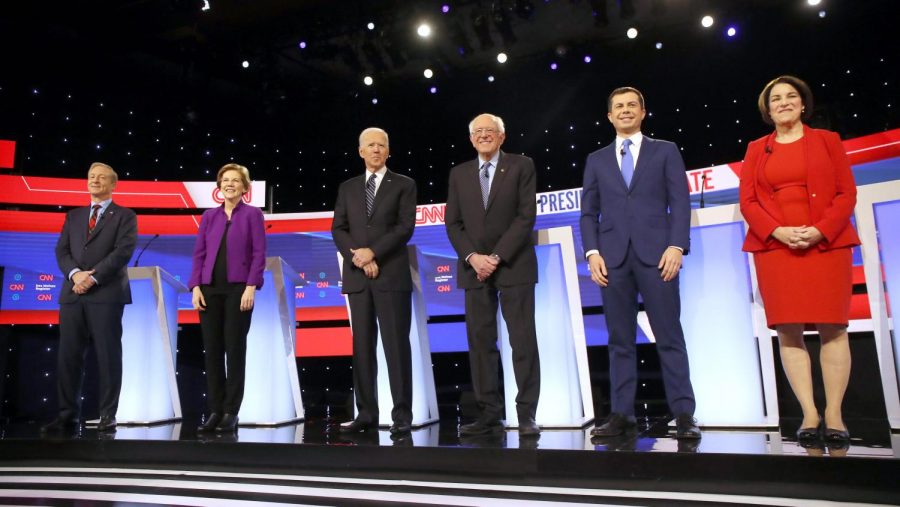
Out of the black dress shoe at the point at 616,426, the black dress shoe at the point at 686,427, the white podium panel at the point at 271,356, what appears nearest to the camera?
the black dress shoe at the point at 686,427

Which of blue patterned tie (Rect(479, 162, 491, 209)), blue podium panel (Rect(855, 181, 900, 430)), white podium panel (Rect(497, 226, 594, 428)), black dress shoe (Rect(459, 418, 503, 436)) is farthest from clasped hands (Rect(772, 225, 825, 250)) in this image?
black dress shoe (Rect(459, 418, 503, 436))

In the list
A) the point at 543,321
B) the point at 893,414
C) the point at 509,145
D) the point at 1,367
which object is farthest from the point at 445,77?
the point at 893,414

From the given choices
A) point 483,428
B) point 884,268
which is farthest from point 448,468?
point 884,268

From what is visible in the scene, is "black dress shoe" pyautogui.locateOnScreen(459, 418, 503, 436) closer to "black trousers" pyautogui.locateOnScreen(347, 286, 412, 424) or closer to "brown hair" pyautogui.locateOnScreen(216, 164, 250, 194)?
"black trousers" pyautogui.locateOnScreen(347, 286, 412, 424)

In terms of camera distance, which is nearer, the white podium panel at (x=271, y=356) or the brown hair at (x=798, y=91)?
the brown hair at (x=798, y=91)

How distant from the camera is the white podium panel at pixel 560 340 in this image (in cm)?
320

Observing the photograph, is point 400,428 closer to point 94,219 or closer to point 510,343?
point 510,343

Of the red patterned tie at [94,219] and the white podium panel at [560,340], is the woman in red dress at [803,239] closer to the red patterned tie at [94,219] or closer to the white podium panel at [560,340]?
the white podium panel at [560,340]

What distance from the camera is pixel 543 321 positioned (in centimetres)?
329

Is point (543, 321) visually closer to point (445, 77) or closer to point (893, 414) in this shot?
point (893, 414)

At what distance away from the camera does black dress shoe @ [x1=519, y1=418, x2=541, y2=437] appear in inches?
113

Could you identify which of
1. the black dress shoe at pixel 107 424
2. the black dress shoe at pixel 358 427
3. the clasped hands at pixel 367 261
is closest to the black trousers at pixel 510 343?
the clasped hands at pixel 367 261

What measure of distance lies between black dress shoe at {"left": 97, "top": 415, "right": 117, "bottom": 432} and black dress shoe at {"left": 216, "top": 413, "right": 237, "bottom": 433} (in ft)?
2.25

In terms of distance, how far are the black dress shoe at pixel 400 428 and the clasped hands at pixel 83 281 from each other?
6.45ft
